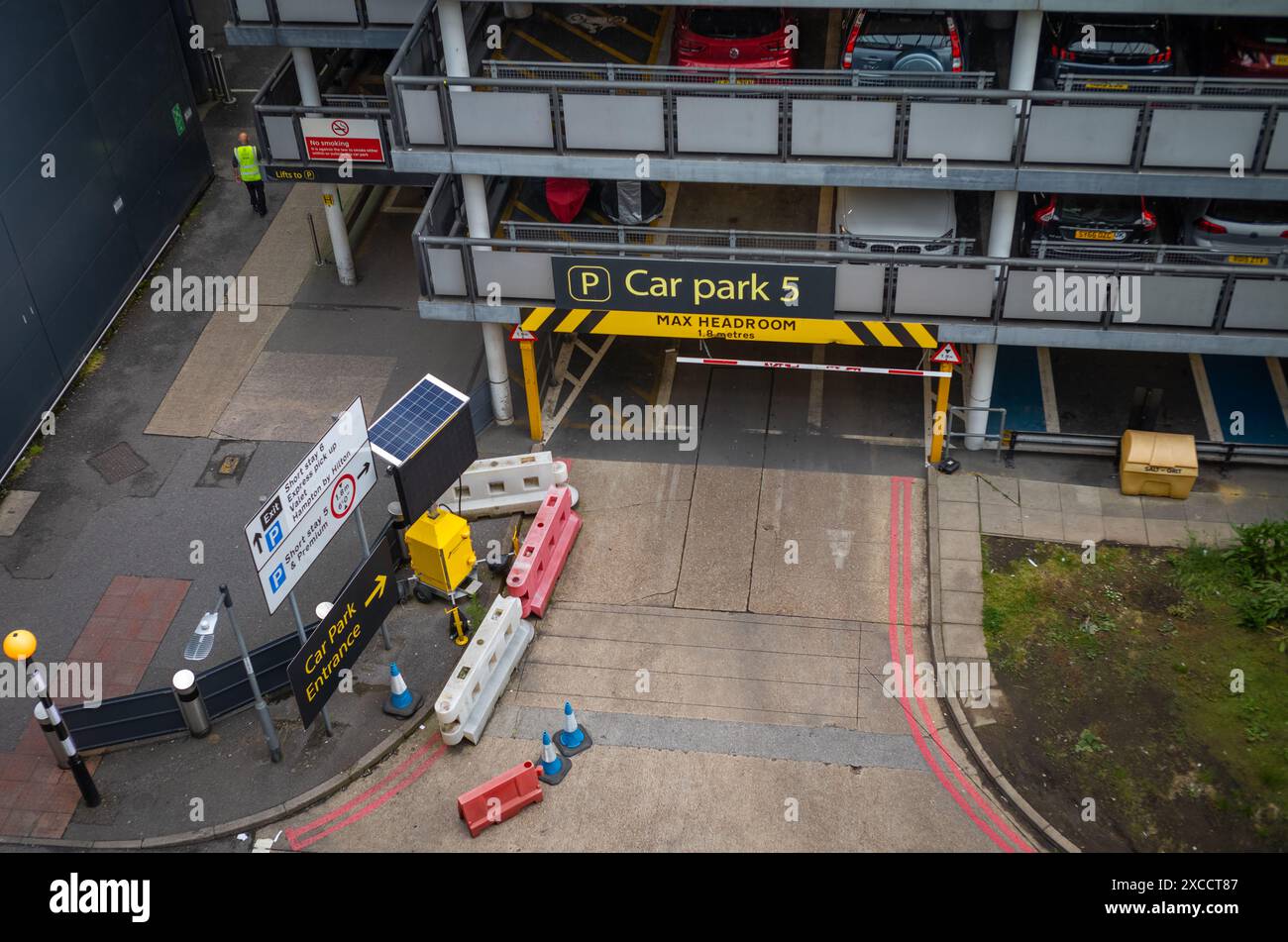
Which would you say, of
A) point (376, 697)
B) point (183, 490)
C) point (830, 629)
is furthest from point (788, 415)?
point (183, 490)

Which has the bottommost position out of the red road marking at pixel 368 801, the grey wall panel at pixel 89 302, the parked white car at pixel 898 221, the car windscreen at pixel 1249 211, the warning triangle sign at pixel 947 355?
the red road marking at pixel 368 801

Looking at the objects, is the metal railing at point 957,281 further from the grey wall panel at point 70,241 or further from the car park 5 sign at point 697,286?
the grey wall panel at point 70,241

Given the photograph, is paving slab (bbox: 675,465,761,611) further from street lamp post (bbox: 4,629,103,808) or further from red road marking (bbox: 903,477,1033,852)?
street lamp post (bbox: 4,629,103,808)

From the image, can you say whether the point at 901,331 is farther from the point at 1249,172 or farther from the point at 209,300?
the point at 209,300

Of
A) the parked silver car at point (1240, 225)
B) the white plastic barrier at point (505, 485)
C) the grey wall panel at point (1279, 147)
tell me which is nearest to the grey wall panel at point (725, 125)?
the white plastic barrier at point (505, 485)

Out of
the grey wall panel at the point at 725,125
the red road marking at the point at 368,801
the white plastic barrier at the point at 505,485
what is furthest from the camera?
the white plastic barrier at the point at 505,485

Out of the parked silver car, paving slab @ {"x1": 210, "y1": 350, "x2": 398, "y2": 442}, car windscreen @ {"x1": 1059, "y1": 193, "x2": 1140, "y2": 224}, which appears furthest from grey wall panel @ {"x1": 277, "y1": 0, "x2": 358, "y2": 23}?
the parked silver car

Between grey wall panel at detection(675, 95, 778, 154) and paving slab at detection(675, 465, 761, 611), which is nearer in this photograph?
grey wall panel at detection(675, 95, 778, 154)
